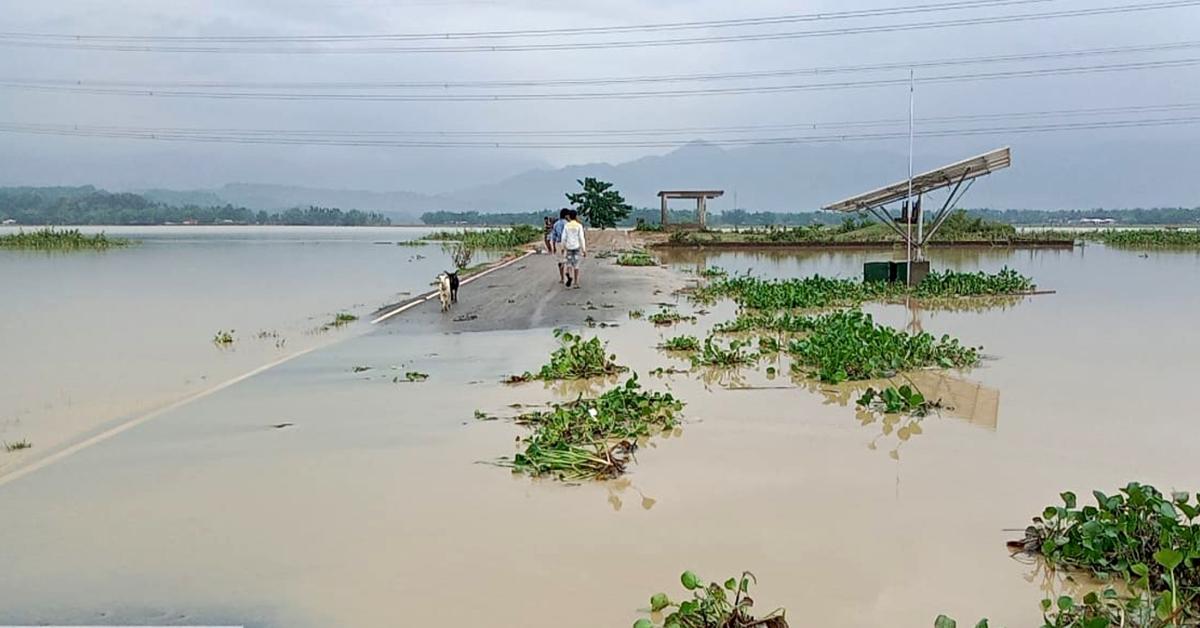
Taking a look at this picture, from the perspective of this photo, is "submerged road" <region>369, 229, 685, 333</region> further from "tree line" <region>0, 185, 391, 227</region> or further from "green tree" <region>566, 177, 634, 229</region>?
"tree line" <region>0, 185, 391, 227</region>

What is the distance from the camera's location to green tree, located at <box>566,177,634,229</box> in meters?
54.1

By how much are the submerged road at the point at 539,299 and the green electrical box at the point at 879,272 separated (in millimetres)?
4630

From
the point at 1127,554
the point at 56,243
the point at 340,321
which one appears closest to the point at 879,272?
the point at 340,321

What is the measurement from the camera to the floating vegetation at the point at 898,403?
336 inches

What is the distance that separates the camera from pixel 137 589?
482 cm

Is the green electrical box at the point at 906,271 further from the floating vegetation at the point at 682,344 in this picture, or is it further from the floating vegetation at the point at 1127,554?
the floating vegetation at the point at 1127,554

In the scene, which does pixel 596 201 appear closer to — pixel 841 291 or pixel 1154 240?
pixel 1154 240

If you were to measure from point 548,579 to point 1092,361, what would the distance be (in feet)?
30.7

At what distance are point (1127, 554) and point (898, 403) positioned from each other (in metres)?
3.82

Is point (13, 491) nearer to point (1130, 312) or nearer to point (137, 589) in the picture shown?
point (137, 589)

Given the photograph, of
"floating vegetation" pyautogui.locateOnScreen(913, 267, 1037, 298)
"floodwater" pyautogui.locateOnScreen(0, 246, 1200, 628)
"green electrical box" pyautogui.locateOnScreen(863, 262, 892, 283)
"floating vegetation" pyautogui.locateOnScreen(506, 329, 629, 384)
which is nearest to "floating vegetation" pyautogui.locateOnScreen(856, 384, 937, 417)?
"floodwater" pyautogui.locateOnScreen(0, 246, 1200, 628)

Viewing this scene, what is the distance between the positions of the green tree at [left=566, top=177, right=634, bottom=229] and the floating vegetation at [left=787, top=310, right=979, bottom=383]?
139 ft

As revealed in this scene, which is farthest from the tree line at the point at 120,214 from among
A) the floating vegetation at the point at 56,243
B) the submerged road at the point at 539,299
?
the submerged road at the point at 539,299

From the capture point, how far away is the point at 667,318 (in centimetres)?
1572
